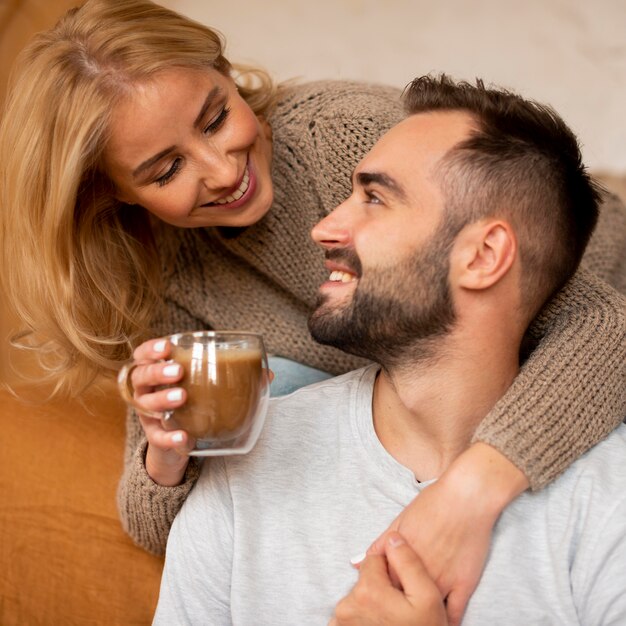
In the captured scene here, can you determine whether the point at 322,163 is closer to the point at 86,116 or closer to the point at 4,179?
the point at 86,116

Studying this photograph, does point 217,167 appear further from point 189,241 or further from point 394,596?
point 394,596

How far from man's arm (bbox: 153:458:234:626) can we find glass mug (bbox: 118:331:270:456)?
240 millimetres

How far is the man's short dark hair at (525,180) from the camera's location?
55.1 inches

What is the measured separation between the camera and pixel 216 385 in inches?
48.7

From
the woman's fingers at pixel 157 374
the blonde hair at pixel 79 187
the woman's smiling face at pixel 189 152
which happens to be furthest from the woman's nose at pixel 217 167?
the woman's fingers at pixel 157 374

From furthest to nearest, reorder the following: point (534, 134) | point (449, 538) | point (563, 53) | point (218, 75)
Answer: point (563, 53) < point (218, 75) < point (534, 134) < point (449, 538)

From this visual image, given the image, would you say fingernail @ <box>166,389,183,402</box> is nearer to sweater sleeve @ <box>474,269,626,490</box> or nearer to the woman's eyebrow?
sweater sleeve @ <box>474,269,626,490</box>

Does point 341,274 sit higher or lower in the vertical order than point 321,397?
higher

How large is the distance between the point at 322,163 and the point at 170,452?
2.30 feet

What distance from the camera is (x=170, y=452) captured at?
4.95 ft

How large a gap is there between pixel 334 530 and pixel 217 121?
2.66ft

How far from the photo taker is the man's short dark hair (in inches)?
55.1

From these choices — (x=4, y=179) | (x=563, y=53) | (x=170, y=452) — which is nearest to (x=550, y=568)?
(x=170, y=452)

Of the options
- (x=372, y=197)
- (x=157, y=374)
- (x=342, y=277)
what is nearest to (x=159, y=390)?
(x=157, y=374)
